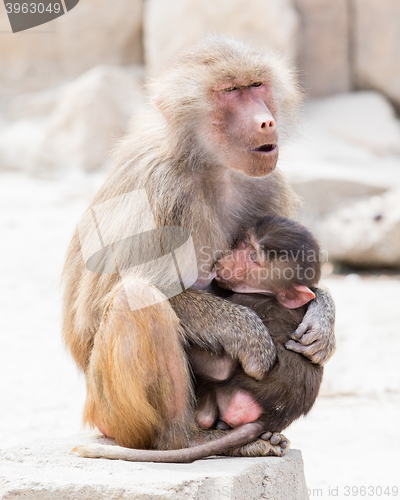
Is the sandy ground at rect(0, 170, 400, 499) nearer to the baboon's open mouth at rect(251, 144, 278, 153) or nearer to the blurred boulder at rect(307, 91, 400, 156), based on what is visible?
the baboon's open mouth at rect(251, 144, 278, 153)

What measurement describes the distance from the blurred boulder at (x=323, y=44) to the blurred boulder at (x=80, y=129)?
2.19 meters

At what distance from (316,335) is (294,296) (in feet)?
0.58

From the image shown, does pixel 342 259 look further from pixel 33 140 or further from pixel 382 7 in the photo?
pixel 33 140

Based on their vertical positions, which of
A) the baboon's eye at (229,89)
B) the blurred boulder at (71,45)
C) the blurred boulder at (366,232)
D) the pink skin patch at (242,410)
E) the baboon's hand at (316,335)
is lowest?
the blurred boulder at (366,232)

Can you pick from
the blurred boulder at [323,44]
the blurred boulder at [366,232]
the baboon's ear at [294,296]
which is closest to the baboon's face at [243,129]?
the baboon's ear at [294,296]

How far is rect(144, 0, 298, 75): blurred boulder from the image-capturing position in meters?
7.77

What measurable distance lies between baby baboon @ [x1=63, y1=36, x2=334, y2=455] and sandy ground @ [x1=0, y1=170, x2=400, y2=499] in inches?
18.0

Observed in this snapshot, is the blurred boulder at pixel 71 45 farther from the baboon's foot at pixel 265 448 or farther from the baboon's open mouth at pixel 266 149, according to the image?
the baboon's foot at pixel 265 448

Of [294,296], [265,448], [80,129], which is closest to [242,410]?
[265,448]

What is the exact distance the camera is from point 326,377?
4.51 metres

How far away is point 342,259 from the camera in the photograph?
6594mm

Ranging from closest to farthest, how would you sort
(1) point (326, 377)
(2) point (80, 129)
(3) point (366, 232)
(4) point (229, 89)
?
(4) point (229, 89) → (1) point (326, 377) → (3) point (366, 232) → (2) point (80, 129)

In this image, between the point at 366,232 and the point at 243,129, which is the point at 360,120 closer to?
the point at 366,232

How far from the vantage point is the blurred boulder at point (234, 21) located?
7773 mm
